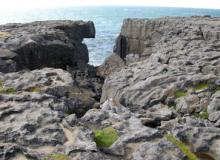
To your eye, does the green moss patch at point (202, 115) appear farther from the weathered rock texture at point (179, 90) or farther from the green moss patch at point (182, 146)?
the green moss patch at point (182, 146)

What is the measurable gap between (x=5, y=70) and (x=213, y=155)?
2295 centimetres

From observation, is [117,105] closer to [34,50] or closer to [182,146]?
[182,146]

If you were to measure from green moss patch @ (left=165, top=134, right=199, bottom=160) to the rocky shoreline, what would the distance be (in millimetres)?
12

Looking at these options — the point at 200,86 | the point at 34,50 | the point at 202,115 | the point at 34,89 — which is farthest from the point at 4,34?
the point at 202,115

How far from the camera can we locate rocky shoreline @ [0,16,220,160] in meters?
17.2

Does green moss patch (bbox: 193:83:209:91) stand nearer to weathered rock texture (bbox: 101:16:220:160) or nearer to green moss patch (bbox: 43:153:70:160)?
weathered rock texture (bbox: 101:16:220:160)

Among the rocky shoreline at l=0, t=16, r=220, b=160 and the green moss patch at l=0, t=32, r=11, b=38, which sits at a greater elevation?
the rocky shoreline at l=0, t=16, r=220, b=160

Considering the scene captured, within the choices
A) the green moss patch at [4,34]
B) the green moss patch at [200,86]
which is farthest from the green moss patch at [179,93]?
the green moss patch at [4,34]

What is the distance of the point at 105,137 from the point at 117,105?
7.53 metres

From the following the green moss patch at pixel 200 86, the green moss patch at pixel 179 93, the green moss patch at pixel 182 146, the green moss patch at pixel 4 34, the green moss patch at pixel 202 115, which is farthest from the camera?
the green moss patch at pixel 4 34

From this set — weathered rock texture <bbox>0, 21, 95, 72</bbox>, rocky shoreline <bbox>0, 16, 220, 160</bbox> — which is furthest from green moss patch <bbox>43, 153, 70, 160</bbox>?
weathered rock texture <bbox>0, 21, 95, 72</bbox>

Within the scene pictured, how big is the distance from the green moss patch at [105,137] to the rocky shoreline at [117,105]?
0.14 ft

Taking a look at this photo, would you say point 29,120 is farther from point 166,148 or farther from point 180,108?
point 180,108

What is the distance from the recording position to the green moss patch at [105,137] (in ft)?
58.4
